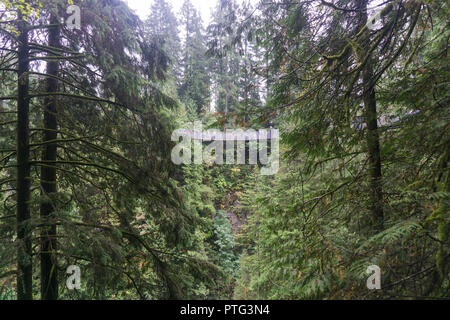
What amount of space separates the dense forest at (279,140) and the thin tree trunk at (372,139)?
2cm

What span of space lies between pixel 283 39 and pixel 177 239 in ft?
10.5

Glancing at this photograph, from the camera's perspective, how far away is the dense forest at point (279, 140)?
2.13 metres

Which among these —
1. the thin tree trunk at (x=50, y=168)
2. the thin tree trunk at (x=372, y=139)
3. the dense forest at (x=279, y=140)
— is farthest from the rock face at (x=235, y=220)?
the thin tree trunk at (x=372, y=139)

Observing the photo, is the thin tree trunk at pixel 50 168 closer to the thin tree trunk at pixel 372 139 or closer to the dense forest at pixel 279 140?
the dense forest at pixel 279 140

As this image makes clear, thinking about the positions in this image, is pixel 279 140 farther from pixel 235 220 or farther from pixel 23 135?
pixel 235 220

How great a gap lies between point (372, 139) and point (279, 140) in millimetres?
1170

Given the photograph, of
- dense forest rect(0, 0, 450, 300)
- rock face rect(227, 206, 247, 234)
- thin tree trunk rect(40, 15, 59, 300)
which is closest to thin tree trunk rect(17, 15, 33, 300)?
dense forest rect(0, 0, 450, 300)

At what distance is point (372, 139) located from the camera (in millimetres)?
2902

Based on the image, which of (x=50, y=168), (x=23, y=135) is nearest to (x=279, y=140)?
(x=23, y=135)

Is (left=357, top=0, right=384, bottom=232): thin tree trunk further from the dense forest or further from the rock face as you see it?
the rock face
